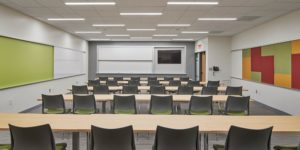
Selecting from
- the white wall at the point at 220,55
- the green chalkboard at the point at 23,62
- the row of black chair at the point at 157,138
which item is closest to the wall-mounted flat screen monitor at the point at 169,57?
the white wall at the point at 220,55

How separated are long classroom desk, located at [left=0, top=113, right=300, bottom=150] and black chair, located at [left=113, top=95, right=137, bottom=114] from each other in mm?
1601

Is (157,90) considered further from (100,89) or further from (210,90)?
(100,89)

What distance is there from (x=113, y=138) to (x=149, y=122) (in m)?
0.62

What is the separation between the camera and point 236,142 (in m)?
2.51

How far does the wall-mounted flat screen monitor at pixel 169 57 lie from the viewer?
634 inches

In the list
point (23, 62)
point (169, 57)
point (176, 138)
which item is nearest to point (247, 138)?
point (176, 138)

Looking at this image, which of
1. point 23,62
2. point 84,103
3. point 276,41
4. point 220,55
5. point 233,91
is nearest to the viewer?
point 84,103

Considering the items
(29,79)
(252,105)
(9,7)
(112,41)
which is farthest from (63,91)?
(252,105)

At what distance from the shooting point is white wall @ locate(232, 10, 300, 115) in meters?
6.67

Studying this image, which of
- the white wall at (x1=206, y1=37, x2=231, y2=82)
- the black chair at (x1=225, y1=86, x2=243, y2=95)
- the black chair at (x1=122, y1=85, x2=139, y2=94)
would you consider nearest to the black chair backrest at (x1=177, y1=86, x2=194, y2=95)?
the black chair at (x1=225, y1=86, x2=243, y2=95)

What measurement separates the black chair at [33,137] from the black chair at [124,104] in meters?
2.35

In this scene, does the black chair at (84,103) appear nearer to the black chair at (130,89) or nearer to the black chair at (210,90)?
the black chair at (130,89)

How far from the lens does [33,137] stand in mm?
2555

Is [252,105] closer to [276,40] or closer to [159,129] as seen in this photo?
[276,40]
